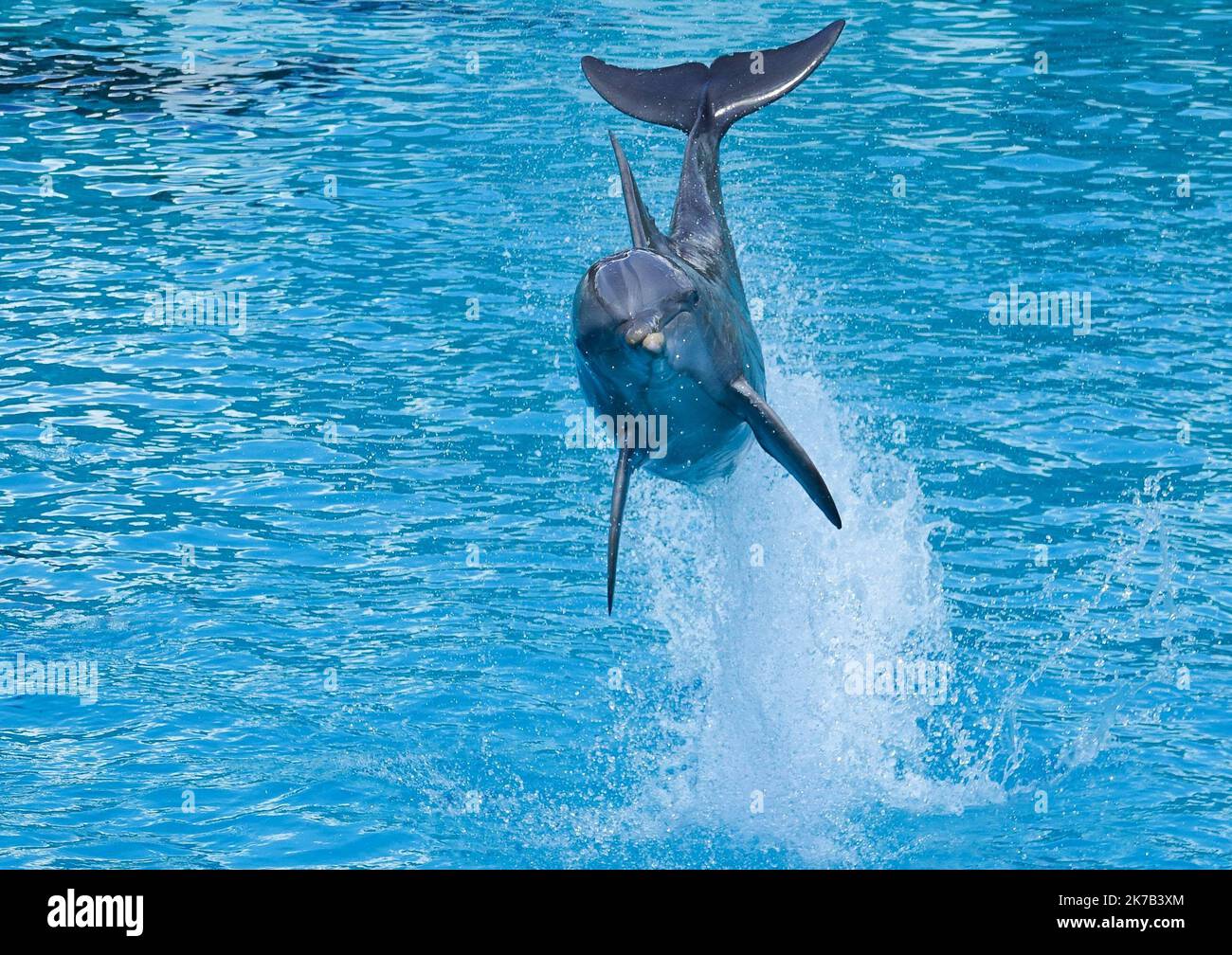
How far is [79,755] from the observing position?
7.53 meters

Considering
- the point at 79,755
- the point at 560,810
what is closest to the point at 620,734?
the point at 560,810

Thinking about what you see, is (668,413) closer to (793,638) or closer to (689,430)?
(689,430)

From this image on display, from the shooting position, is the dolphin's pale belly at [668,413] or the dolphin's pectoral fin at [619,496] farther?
the dolphin's pectoral fin at [619,496]

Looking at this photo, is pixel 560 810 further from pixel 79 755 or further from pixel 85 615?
pixel 85 615

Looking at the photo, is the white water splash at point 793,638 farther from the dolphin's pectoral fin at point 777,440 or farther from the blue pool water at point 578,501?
the dolphin's pectoral fin at point 777,440

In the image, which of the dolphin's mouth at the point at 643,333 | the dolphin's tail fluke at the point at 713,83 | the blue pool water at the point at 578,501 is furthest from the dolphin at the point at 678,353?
the blue pool water at the point at 578,501

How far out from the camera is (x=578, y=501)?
976 centimetres

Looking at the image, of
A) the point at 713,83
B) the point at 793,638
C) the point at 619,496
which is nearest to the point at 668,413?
the point at 619,496

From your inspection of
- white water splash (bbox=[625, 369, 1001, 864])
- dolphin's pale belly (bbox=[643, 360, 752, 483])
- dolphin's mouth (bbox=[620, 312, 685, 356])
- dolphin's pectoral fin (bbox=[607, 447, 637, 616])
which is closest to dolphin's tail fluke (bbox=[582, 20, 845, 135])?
white water splash (bbox=[625, 369, 1001, 864])

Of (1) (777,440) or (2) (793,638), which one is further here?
(2) (793,638)

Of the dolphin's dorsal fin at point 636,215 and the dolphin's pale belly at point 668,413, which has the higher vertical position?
the dolphin's dorsal fin at point 636,215

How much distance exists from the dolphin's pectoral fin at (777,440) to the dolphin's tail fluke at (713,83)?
2.79 meters

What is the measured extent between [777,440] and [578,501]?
3.52 metres

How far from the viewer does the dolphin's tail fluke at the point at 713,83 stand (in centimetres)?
893
